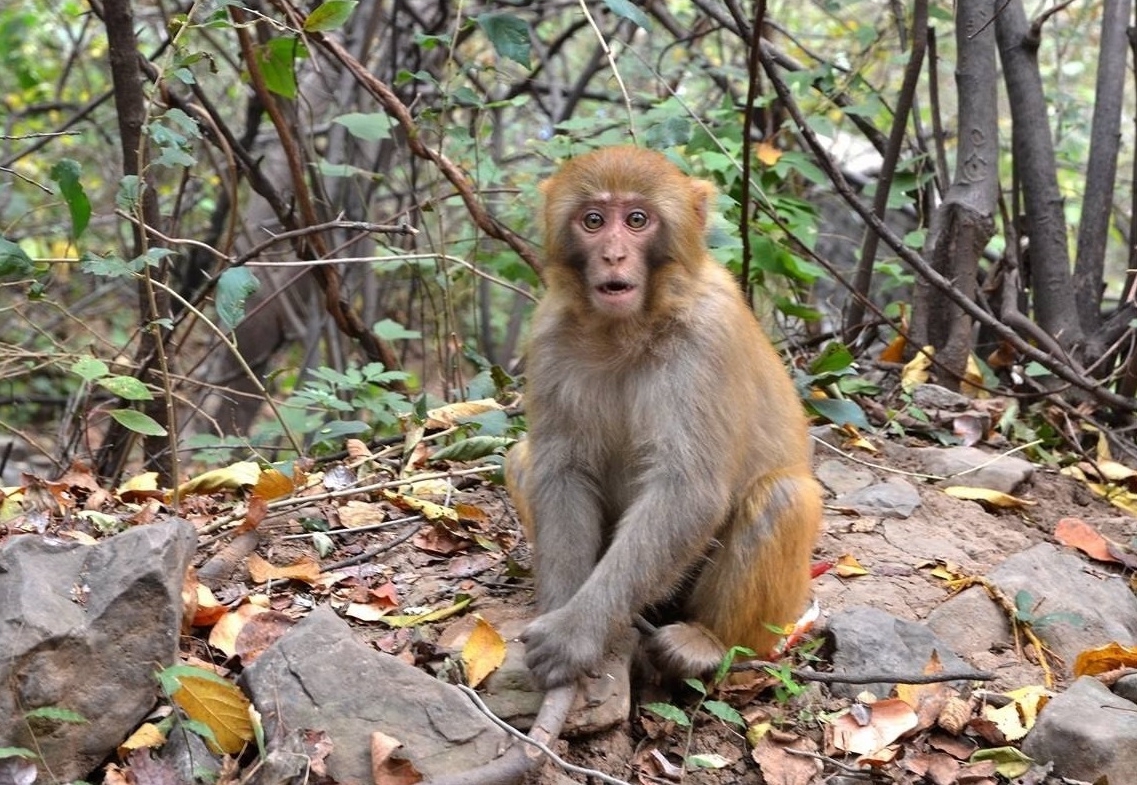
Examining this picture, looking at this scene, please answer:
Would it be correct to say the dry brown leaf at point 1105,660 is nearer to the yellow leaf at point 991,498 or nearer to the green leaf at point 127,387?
the yellow leaf at point 991,498

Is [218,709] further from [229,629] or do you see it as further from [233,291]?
[233,291]

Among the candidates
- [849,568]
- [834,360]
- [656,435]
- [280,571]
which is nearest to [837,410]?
[834,360]

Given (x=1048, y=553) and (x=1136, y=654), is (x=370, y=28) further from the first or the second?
(x=1136, y=654)

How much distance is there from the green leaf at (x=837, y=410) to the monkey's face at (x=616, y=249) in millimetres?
2103

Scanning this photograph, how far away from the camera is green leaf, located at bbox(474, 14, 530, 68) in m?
5.54

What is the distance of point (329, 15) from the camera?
16.9 ft

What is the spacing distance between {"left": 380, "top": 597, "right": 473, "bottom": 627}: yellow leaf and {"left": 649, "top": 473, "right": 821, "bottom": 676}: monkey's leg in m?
0.72

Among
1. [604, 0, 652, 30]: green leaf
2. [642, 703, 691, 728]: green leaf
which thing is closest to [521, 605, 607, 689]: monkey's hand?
[642, 703, 691, 728]: green leaf

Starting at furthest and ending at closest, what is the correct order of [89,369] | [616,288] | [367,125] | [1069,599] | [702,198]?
[367,125], [1069,599], [702,198], [89,369], [616,288]

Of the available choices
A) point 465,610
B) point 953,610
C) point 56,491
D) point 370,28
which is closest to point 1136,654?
point 953,610

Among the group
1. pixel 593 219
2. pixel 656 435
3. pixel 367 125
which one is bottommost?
pixel 656 435

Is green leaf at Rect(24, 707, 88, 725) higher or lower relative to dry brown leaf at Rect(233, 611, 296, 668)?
higher

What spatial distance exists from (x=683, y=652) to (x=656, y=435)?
0.70 m

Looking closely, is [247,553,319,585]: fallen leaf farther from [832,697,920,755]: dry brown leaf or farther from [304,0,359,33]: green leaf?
[304,0,359,33]: green leaf
